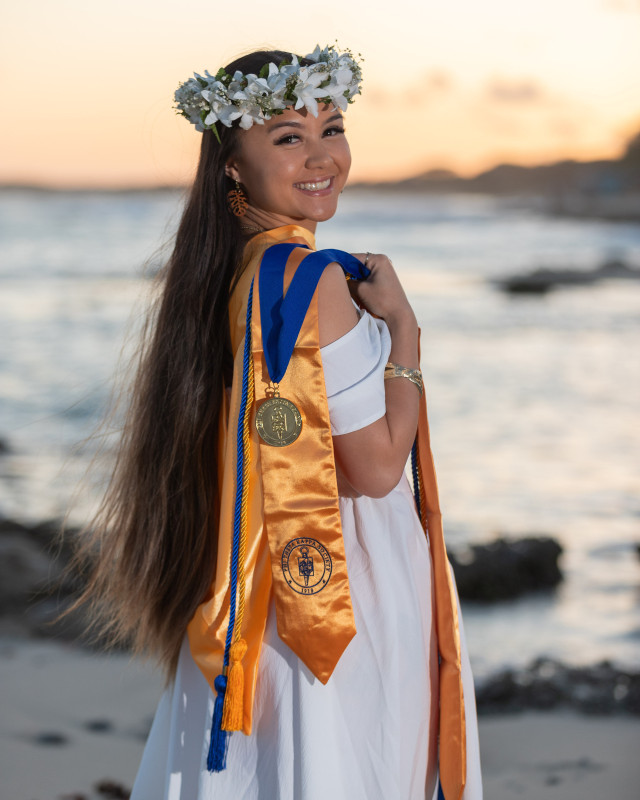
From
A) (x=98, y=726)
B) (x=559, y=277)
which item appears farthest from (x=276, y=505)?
(x=559, y=277)

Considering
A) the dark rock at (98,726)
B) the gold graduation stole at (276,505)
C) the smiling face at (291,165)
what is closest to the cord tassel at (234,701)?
the gold graduation stole at (276,505)

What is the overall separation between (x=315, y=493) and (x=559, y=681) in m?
2.70

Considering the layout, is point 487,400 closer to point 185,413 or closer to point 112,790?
point 112,790

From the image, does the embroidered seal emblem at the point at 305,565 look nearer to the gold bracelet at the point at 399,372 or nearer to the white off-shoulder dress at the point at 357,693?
the white off-shoulder dress at the point at 357,693

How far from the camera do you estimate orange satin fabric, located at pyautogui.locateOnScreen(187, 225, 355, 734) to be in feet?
5.64

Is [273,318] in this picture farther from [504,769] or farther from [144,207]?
[144,207]

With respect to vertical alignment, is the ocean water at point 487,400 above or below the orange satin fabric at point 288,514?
above

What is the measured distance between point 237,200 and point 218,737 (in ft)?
3.50

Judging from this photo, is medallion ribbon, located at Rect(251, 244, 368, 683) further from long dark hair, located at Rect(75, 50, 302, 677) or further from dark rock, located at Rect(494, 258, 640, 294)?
dark rock, located at Rect(494, 258, 640, 294)

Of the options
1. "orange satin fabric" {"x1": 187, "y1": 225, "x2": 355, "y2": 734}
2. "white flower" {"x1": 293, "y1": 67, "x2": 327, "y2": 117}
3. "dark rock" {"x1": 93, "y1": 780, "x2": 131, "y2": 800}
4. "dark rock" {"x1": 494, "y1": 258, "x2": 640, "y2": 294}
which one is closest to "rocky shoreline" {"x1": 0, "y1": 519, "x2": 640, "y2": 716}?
"dark rock" {"x1": 93, "y1": 780, "x2": 131, "y2": 800}

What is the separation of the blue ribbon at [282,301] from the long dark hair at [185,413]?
17 centimetres

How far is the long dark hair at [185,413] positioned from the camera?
1.96m

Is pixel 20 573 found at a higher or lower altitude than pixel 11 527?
lower

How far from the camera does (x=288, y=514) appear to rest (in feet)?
5.74
